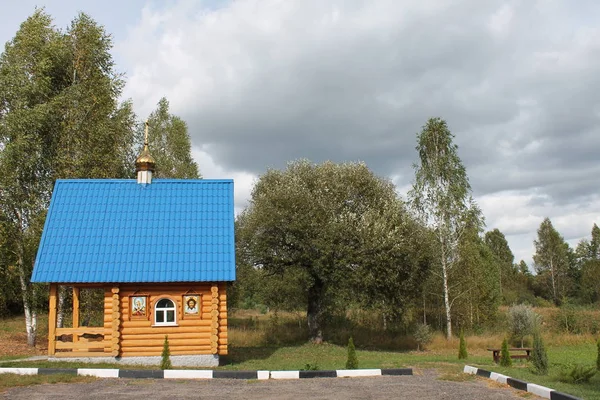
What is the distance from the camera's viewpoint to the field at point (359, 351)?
14102 millimetres

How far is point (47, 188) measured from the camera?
2175cm

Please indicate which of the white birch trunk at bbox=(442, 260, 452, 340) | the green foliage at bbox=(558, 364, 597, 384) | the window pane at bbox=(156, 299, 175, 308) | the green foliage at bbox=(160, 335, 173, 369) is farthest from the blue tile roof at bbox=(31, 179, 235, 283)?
the white birch trunk at bbox=(442, 260, 452, 340)

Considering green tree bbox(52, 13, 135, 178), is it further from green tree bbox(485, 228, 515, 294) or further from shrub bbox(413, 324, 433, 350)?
green tree bbox(485, 228, 515, 294)

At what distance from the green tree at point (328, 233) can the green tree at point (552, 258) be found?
40325 millimetres

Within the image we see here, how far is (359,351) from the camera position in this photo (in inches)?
881

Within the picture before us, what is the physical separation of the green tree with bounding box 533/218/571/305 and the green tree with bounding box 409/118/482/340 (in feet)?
117

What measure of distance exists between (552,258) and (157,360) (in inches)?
2107

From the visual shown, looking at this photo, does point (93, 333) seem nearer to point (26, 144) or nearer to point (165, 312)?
point (165, 312)

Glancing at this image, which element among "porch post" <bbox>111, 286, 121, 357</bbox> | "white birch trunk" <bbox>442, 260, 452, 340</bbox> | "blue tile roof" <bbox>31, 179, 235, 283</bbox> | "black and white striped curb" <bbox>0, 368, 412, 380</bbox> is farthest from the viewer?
"white birch trunk" <bbox>442, 260, 452, 340</bbox>

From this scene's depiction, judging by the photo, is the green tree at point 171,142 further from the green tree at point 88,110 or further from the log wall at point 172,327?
the log wall at point 172,327

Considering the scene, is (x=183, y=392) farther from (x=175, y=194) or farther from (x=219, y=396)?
(x=175, y=194)

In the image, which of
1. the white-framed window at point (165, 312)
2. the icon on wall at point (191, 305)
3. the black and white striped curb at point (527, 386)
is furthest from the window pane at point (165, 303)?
the black and white striped curb at point (527, 386)

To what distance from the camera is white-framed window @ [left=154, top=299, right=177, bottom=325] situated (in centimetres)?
1612

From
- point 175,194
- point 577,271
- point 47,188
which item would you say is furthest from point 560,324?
point 577,271
